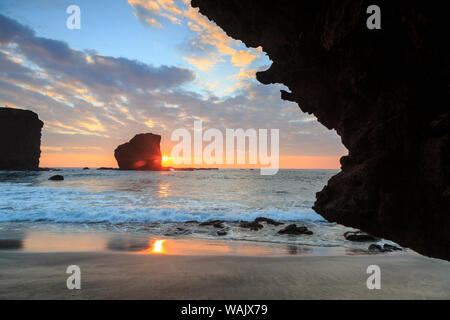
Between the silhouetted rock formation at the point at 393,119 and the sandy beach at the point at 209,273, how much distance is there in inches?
61.1

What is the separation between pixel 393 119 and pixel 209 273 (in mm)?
4170

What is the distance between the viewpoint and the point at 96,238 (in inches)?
327

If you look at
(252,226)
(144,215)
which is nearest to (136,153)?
(144,215)

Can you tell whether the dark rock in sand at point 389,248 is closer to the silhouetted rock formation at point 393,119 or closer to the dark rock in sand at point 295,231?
the dark rock in sand at point 295,231

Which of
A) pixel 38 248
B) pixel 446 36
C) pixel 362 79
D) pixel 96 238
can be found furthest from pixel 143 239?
pixel 446 36

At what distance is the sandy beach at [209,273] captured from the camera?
396 cm

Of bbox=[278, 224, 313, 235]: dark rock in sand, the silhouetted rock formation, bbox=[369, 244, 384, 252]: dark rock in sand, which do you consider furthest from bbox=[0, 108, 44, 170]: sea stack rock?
the silhouetted rock formation

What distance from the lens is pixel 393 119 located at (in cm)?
316

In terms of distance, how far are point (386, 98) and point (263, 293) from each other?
354 centimetres

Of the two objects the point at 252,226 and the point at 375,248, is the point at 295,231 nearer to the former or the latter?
the point at 252,226

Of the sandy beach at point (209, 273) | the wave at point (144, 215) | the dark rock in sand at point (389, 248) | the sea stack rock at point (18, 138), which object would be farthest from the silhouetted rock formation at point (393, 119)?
the sea stack rock at point (18, 138)

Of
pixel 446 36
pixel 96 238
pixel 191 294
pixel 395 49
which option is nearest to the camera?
pixel 446 36

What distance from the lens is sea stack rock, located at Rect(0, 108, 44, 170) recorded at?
3115 inches
